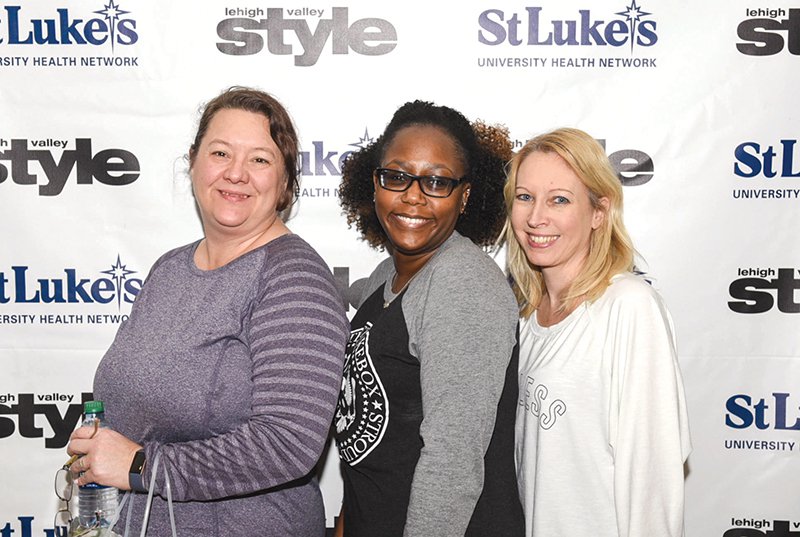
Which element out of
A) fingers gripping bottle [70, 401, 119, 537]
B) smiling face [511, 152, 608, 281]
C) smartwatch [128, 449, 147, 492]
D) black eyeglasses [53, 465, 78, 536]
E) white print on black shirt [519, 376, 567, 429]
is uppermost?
smiling face [511, 152, 608, 281]

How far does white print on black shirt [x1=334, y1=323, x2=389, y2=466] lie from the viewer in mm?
1394

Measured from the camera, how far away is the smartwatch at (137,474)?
126 centimetres

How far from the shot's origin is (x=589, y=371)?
4.73ft

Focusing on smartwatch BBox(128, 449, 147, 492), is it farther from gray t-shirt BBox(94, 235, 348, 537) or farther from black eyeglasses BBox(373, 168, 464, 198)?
black eyeglasses BBox(373, 168, 464, 198)

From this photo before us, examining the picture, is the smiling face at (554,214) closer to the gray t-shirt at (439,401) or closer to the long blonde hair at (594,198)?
the long blonde hair at (594,198)

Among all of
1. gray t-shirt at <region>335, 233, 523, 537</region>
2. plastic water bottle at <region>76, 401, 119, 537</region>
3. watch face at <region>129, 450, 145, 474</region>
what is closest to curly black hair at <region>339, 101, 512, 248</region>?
gray t-shirt at <region>335, 233, 523, 537</region>

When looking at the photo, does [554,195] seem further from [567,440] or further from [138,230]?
[138,230]

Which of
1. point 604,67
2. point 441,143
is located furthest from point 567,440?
point 604,67

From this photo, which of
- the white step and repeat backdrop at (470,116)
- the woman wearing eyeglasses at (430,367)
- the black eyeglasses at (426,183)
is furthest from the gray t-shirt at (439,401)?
the white step and repeat backdrop at (470,116)

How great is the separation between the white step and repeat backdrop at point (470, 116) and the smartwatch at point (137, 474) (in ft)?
3.86

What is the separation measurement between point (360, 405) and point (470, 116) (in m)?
1.18

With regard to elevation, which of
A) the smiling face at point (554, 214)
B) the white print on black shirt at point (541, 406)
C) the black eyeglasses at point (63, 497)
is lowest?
the black eyeglasses at point (63, 497)

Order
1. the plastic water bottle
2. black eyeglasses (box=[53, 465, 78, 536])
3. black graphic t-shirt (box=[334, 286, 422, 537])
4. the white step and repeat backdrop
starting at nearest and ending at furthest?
1. black graphic t-shirt (box=[334, 286, 422, 537])
2. the plastic water bottle
3. black eyeglasses (box=[53, 465, 78, 536])
4. the white step and repeat backdrop

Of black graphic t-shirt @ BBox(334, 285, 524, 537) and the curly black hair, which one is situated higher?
the curly black hair
